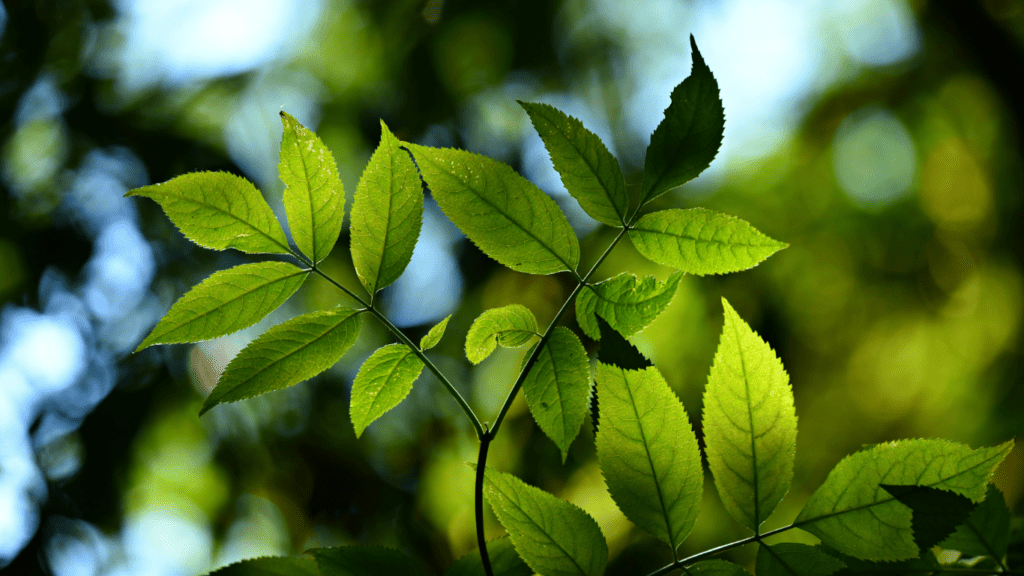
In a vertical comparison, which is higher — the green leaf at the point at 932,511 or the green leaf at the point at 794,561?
the green leaf at the point at 932,511

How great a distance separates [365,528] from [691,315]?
1.85m

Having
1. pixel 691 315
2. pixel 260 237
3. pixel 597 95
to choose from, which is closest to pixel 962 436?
pixel 691 315

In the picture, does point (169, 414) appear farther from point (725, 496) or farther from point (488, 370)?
point (725, 496)

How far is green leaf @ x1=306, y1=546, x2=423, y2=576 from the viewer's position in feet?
1.48

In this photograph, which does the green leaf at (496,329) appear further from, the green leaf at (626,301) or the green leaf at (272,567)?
the green leaf at (272,567)

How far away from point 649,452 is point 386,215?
0.31 meters

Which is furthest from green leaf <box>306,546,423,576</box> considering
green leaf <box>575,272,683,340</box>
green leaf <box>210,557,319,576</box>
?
green leaf <box>575,272,683,340</box>

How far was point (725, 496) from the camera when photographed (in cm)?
48

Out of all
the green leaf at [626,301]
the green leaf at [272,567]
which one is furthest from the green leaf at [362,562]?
the green leaf at [626,301]

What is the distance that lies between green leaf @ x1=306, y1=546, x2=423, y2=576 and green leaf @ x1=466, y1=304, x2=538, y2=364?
18 centimetres

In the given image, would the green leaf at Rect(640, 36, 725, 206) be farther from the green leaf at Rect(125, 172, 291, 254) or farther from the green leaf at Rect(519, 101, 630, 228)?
the green leaf at Rect(125, 172, 291, 254)

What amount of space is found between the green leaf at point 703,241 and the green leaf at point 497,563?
299 mm

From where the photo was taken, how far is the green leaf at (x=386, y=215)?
51 centimetres

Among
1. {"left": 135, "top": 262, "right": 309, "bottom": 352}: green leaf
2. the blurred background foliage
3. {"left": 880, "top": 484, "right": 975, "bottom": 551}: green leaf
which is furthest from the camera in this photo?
the blurred background foliage
